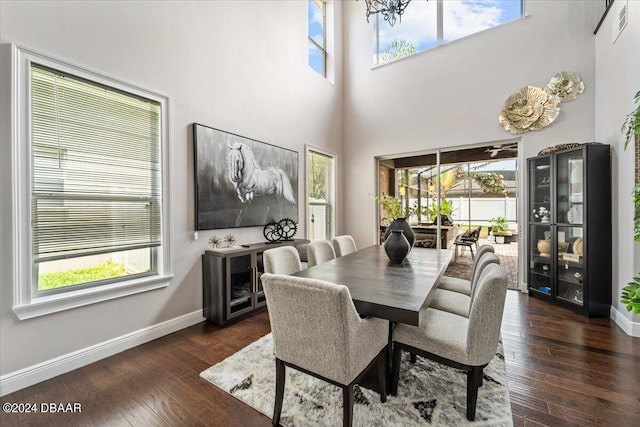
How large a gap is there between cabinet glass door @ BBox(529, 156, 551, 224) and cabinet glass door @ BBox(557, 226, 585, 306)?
11.9 inches

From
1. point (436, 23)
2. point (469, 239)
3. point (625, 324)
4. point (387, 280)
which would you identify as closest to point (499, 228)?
point (469, 239)

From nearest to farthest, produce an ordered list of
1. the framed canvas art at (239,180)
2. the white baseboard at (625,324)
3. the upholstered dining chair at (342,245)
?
the white baseboard at (625,324) → the framed canvas art at (239,180) → the upholstered dining chair at (342,245)

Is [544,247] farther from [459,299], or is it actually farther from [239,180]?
[239,180]

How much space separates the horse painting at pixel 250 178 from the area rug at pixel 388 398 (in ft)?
6.15

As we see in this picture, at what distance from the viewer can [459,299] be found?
7.25 feet

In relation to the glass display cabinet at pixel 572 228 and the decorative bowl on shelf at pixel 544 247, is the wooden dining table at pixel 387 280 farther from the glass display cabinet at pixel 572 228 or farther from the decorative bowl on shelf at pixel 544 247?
the decorative bowl on shelf at pixel 544 247

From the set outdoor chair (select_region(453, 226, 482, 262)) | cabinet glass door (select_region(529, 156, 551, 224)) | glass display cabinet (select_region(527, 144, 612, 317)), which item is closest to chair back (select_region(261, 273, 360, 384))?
glass display cabinet (select_region(527, 144, 612, 317))

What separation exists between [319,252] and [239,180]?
1441 mm

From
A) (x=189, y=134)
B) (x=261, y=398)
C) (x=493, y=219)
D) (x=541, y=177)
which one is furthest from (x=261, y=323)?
(x=493, y=219)

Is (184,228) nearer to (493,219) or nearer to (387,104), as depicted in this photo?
(387,104)

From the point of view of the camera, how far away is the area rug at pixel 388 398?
1.58 meters

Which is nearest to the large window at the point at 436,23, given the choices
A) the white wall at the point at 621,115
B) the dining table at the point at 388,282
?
the white wall at the point at 621,115

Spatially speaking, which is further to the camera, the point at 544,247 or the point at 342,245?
the point at 544,247

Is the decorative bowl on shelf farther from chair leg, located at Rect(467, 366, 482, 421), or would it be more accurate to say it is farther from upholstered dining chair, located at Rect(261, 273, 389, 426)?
upholstered dining chair, located at Rect(261, 273, 389, 426)
